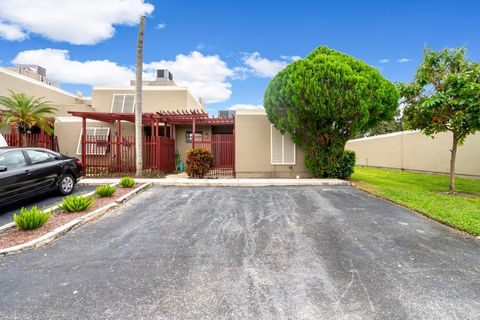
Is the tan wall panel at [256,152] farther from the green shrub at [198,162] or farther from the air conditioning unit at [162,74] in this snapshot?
the air conditioning unit at [162,74]

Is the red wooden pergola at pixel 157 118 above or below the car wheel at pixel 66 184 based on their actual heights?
above

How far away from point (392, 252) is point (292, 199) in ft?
11.8

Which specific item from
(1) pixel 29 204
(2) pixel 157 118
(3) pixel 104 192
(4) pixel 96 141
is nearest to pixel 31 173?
(1) pixel 29 204

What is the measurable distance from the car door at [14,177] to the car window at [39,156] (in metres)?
0.20

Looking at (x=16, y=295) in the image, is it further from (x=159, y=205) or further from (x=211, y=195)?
(x=211, y=195)

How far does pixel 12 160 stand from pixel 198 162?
6278 mm

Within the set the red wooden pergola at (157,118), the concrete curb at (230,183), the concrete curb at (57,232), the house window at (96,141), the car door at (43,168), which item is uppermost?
the red wooden pergola at (157,118)

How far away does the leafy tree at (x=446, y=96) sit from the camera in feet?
23.4

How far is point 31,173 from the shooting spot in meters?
5.71

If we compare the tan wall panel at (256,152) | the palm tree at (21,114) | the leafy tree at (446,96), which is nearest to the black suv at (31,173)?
the tan wall panel at (256,152)

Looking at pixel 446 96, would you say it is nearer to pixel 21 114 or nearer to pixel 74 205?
pixel 74 205

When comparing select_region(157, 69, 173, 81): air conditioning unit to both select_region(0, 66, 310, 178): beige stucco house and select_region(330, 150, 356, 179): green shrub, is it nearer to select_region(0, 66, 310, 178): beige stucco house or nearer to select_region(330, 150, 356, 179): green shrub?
select_region(0, 66, 310, 178): beige stucco house

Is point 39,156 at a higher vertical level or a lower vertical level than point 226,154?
lower

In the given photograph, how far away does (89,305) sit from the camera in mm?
2232
